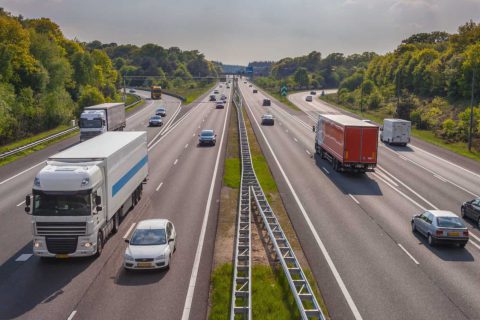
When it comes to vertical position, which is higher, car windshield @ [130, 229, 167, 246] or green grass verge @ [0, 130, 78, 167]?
car windshield @ [130, 229, 167, 246]

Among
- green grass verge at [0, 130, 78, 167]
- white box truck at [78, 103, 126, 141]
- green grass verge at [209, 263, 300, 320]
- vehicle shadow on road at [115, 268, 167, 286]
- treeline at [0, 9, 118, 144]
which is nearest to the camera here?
green grass verge at [209, 263, 300, 320]

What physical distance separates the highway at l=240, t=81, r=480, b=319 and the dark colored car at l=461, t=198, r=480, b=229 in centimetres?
70

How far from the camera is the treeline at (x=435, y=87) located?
71450 mm

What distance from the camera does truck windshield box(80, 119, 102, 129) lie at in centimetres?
5100

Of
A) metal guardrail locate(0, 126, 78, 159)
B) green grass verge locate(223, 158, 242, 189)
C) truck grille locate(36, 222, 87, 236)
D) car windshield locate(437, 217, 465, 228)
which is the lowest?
green grass verge locate(223, 158, 242, 189)

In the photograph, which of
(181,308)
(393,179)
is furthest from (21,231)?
(393,179)

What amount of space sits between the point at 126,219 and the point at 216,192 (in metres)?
7.70

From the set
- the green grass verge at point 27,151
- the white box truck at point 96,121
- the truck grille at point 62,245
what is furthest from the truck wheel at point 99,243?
the white box truck at point 96,121

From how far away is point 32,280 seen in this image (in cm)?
1838

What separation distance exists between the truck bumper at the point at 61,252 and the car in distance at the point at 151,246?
147cm

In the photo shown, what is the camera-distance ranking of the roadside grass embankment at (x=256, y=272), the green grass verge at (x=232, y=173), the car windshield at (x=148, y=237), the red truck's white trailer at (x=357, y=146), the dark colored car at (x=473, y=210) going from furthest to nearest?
the red truck's white trailer at (x=357, y=146) → the green grass verge at (x=232, y=173) → the dark colored car at (x=473, y=210) → the car windshield at (x=148, y=237) → the roadside grass embankment at (x=256, y=272)

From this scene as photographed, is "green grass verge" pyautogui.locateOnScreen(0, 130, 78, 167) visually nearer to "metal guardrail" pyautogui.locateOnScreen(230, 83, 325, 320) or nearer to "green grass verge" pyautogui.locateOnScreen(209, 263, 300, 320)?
"metal guardrail" pyautogui.locateOnScreen(230, 83, 325, 320)

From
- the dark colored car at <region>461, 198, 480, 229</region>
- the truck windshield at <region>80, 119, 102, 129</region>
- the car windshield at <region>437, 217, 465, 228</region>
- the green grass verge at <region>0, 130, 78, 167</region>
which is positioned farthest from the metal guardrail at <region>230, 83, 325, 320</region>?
the truck windshield at <region>80, 119, 102, 129</region>

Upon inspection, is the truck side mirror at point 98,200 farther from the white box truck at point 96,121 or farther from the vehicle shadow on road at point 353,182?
the white box truck at point 96,121
